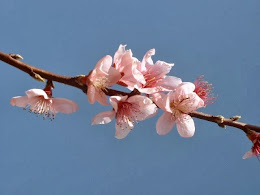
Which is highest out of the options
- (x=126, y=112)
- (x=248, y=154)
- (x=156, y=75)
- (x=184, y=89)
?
A: (x=156, y=75)

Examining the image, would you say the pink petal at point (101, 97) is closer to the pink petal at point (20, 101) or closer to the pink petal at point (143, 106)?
the pink petal at point (143, 106)

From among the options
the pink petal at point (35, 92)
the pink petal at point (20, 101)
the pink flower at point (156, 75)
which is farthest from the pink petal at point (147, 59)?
the pink petal at point (20, 101)

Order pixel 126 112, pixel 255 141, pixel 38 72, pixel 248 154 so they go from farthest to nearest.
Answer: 1. pixel 248 154
2. pixel 255 141
3. pixel 126 112
4. pixel 38 72

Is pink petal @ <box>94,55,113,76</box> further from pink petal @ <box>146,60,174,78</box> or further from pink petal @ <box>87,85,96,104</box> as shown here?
pink petal @ <box>146,60,174,78</box>

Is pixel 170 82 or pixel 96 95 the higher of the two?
pixel 170 82

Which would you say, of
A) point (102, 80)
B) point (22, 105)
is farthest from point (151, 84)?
point (22, 105)

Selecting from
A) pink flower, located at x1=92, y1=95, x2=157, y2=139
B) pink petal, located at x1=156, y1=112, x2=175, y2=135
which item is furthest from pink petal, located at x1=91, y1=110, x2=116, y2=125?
pink petal, located at x1=156, y1=112, x2=175, y2=135

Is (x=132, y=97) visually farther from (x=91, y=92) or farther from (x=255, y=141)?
(x=255, y=141)

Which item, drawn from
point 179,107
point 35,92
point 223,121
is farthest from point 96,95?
point 223,121
